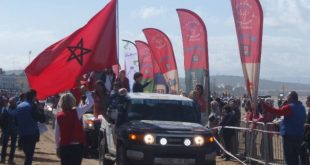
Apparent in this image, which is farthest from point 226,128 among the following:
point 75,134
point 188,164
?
point 75,134

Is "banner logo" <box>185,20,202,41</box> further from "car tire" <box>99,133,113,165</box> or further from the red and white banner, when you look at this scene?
the red and white banner

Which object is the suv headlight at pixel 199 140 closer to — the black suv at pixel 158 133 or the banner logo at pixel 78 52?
the black suv at pixel 158 133

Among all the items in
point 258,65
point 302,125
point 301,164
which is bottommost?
point 301,164

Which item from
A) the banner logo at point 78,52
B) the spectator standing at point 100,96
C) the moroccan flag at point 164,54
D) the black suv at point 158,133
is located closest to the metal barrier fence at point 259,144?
the black suv at point 158,133

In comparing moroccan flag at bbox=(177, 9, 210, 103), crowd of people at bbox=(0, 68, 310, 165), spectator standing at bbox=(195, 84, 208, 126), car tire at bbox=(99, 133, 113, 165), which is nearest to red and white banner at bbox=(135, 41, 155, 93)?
moroccan flag at bbox=(177, 9, 210, 103)

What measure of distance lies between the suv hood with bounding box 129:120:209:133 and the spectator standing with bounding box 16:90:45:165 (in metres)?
2.04

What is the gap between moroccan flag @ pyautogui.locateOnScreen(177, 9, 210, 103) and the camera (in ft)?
75.2

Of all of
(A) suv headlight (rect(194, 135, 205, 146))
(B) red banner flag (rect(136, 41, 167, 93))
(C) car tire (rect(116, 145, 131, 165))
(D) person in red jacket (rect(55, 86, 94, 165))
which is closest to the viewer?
(D) person in red jacket (rect(55, 86, 94, 165))

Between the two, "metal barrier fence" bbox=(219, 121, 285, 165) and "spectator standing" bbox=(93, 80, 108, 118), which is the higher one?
"spectator standing" bbox=(93, 80, 108, 118)

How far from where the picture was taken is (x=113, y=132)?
15125 mm

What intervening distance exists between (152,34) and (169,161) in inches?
711

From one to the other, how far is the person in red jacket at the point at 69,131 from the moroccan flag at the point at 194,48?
11.4m

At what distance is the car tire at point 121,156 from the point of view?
1386 centimetres

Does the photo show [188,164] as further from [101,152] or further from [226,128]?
[226,128]
